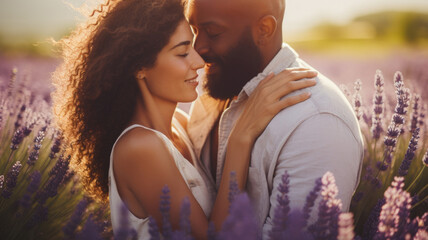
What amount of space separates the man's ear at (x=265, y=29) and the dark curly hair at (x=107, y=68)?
1.59 ft

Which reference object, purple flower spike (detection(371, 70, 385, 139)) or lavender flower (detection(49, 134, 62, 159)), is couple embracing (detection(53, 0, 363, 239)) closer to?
lavender flower (detection(49, 134, 62, 159))

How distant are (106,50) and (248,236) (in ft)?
4.83

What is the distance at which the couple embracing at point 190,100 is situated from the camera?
1922 millimetres

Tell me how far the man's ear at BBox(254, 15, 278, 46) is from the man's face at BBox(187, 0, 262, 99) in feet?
0.13

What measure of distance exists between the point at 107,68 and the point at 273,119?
37.8 inches

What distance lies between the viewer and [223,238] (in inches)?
46.6

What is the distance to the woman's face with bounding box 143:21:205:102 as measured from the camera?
2.18 m

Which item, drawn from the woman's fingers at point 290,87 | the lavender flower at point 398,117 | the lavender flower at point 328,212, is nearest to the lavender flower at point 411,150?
the lavender flower at point 398,117

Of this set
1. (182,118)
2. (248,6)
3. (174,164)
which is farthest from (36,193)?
(248,6)

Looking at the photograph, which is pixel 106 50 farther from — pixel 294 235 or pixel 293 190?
pixel 294 235

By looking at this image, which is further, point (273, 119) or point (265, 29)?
point (265, 29)

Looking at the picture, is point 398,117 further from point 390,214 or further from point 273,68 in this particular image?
point 390,214

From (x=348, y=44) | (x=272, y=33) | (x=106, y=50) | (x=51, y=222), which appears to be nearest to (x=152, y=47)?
(x=106, y=50)

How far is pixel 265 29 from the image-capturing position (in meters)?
2.39
